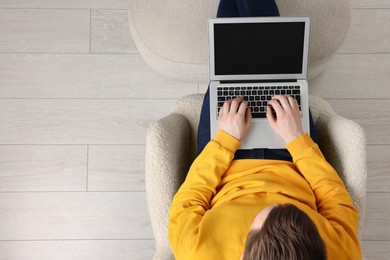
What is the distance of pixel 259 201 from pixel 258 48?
0.40 meters

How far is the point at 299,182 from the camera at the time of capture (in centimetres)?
107

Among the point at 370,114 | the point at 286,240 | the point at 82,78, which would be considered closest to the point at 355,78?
the point at 370,114

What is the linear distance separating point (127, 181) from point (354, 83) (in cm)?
82

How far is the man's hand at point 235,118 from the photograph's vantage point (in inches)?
44.9

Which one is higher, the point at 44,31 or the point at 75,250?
the point at 44,31

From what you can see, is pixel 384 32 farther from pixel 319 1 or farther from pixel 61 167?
pixel 61 167

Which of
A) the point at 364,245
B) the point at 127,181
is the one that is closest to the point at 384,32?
the point at 364,245

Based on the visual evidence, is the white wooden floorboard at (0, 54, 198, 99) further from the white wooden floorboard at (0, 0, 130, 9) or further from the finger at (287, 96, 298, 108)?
the finger at (287, 96, 298, 108)

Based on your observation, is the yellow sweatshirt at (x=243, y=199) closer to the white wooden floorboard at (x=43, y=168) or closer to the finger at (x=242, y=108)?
the finger at (x=242, y=108)

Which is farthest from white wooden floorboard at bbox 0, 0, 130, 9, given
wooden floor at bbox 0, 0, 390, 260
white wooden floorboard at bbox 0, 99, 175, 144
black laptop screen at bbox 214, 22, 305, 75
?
black laptop screen at bbox 214, 22, 305, 75

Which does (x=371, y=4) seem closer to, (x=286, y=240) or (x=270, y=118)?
(x=270, y=118)

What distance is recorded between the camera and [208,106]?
1.22 metres

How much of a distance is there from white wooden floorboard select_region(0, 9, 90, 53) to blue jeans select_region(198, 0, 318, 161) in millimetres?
512

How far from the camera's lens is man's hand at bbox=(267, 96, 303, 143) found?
1.13 m
